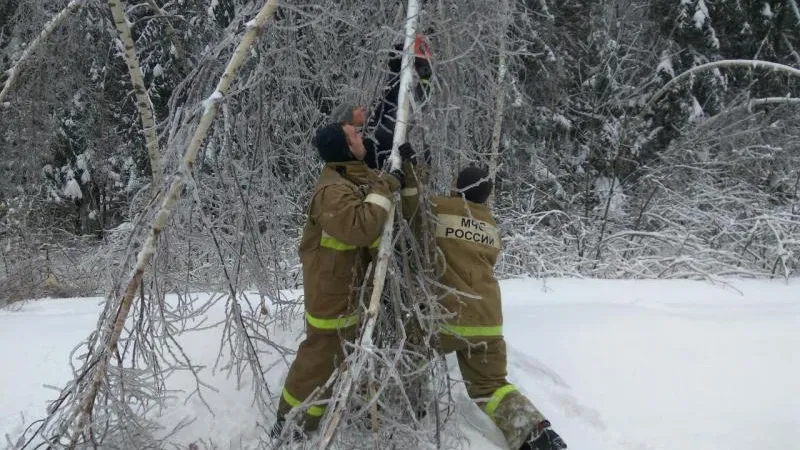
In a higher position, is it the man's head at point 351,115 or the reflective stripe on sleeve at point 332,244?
the man's head at point 351,115

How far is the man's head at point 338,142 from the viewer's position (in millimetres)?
2535

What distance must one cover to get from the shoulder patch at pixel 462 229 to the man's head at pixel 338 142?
1.82ft

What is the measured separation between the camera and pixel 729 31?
10453 mm

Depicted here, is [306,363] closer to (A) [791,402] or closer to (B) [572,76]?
→ (A) [791,402]

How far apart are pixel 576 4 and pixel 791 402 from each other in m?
8.53

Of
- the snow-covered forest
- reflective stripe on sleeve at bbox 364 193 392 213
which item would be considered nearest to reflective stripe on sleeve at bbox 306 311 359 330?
the snow-covered forest

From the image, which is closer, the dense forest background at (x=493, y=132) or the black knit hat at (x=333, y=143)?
the black knit hat at (x=333, y=143)

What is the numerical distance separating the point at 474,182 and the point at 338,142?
751mm

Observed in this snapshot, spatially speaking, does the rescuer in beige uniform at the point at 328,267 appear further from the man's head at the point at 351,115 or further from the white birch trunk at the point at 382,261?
the white birch trunk at the point at 382,261

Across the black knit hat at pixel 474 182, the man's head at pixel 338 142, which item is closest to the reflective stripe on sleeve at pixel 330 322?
the man's head at pixel 338 142

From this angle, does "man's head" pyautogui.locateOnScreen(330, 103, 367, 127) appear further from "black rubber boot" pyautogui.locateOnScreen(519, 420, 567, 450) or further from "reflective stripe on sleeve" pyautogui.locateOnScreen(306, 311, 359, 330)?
"black rubber boot" pyautogui.locateOnScreen(519, 420, 567, 450)

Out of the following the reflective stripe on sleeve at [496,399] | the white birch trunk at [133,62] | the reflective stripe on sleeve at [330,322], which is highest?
the white birch trunk at [133,62]

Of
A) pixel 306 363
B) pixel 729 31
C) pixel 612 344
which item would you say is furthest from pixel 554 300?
pixel 729 31

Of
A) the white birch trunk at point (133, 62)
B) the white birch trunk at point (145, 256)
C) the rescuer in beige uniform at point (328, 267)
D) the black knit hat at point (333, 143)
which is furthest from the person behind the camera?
the white birch trunk at point (133, 62)
